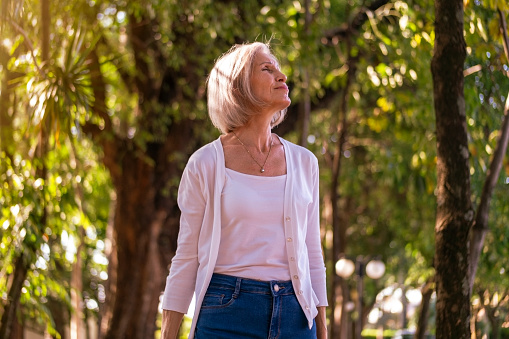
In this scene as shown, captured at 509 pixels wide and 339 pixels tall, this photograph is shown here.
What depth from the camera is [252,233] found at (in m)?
3.13

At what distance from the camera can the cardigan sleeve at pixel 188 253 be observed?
3.22 meters

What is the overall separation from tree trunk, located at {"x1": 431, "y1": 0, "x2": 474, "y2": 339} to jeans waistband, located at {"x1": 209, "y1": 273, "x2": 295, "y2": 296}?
4.34 ft

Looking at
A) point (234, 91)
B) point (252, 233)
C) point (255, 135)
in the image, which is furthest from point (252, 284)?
point (234, 91)

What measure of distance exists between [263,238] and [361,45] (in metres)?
8.54

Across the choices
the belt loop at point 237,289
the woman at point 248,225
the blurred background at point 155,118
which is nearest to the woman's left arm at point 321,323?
the woman at point 248,225

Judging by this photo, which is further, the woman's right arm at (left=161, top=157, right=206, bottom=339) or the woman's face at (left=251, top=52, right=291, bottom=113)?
the woman's face at (left=251, top=52, right=291, bottom=113)

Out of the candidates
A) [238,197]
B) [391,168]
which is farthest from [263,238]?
[391,168]

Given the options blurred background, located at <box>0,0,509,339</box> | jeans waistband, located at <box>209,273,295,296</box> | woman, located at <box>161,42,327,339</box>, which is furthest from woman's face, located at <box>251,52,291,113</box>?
blurred background, located at <box>0,0,509,339</box>

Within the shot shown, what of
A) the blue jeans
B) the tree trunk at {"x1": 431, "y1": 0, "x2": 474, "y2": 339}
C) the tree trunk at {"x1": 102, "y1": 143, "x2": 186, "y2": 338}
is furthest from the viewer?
the tree trunk at {"x1": 102, "y1": 143, "x2": 186, "y2": 338}

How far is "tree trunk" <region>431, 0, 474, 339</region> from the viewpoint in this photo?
13.5ft

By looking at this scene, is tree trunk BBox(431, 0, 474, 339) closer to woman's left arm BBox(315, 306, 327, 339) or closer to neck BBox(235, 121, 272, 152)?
woman's left arm BBox(315, 306, 327, 339)

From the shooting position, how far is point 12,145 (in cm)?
808

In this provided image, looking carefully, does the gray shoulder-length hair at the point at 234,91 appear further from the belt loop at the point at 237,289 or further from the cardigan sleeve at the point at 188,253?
the belt loop at the point at 237,289

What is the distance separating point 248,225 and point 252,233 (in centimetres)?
3
